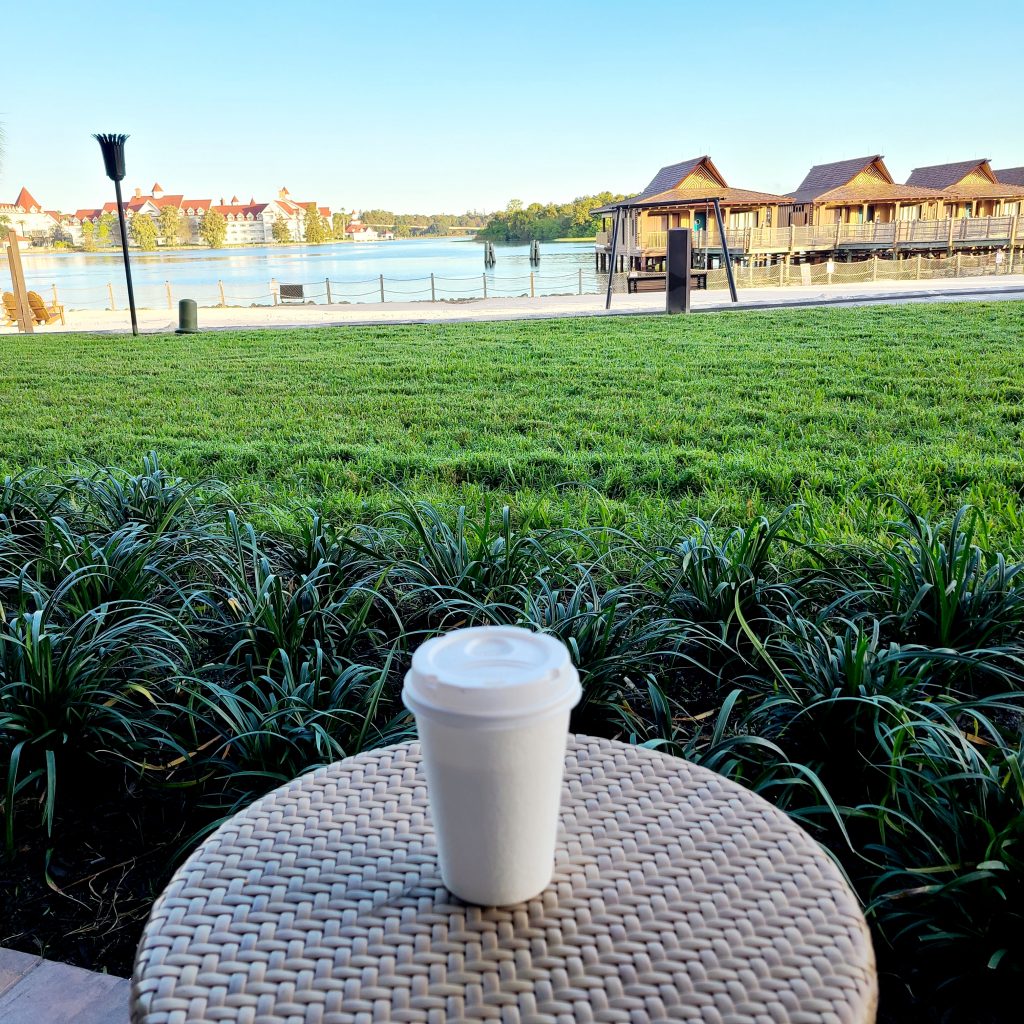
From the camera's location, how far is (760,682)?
2422 millimetres

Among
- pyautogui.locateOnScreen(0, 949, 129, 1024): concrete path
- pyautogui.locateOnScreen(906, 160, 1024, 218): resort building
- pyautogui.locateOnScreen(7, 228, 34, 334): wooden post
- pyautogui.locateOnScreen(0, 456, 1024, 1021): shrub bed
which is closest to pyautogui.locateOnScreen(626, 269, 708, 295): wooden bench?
pyautogui.locateOnScreen(7, 228, 34, 334): wooden post

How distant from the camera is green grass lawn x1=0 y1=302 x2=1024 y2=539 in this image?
468cm

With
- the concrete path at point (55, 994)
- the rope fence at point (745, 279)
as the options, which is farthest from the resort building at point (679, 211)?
the concrete path at point (55, 994)

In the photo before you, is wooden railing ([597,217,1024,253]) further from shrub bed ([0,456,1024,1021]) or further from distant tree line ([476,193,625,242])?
distant tree line ([476,193,625,242])

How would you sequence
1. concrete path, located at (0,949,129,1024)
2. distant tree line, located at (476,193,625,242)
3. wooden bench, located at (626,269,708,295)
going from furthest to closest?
distant tree line, located at (476,193,625,242), wooden bench, located at (626,269,708,295), concrete path, located at (0,949,129,1024)

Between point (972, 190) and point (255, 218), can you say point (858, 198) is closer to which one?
point (972, 190)

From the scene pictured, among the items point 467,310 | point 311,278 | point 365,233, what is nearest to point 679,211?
point 311,278

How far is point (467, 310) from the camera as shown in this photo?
20125 mm

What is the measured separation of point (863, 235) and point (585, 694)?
43949mm

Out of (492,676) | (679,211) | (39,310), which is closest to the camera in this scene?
(492,676)

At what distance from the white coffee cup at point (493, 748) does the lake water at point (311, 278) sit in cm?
2433

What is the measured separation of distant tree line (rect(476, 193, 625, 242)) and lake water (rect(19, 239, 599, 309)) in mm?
1932

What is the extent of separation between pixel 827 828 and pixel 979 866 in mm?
440

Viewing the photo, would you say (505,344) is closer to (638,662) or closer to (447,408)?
(447,408)
